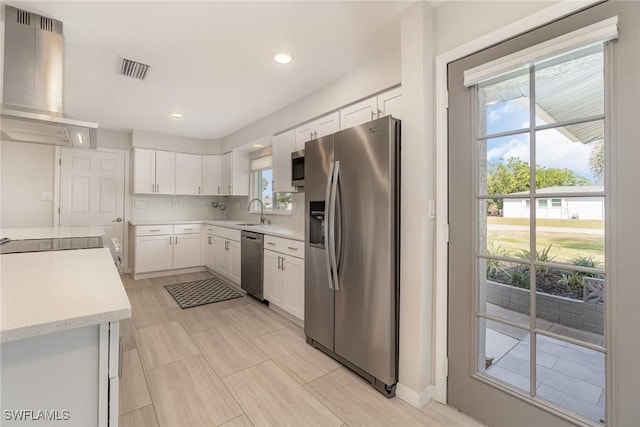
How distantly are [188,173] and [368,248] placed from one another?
4318 mm

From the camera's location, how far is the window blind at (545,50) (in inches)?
46.8

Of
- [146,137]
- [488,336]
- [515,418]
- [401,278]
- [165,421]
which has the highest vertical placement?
[146,137]

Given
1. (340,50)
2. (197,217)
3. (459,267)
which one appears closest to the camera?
(459,267)

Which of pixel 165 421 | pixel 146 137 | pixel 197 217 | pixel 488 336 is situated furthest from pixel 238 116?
pixel 488 336

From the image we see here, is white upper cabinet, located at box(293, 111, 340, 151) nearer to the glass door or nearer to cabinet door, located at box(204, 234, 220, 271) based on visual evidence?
the glass door

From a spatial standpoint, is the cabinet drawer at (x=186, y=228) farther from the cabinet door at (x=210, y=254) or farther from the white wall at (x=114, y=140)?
the white wall at (x=114, y=140)

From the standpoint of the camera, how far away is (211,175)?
530cm

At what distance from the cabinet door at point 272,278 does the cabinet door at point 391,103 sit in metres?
1.75

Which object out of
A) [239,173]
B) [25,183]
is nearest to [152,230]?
[239,173]

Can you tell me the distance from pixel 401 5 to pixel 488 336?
6.82ft

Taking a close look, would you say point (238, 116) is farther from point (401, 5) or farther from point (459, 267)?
point (459, 267)

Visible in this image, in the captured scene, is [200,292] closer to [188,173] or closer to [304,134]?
[188,173]

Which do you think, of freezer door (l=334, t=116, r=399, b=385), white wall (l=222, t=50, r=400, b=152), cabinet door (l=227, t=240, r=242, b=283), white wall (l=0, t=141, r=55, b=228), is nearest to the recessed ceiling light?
white wall (l=222, t=50, r=400, b=152)

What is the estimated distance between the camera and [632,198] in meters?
1.15
